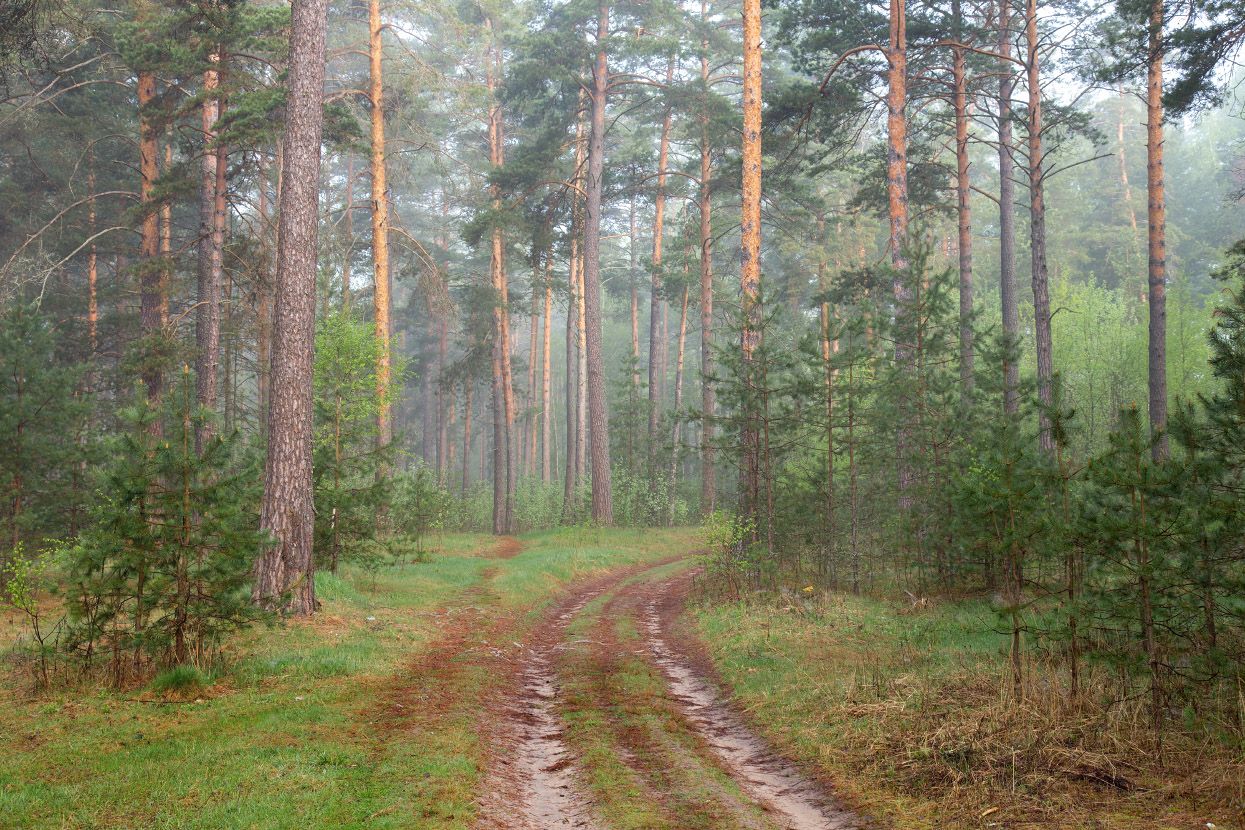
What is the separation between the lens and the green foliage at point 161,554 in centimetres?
822

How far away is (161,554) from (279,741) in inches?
103

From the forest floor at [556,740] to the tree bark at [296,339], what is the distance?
3.18 feet

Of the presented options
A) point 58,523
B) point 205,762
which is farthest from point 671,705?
point 58,523

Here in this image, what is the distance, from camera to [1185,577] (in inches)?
261

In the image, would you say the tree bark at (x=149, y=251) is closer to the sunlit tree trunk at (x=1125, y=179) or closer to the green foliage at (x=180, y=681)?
the green foliage at (x=180, y=681)

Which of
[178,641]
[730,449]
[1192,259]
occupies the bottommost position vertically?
[178,641]

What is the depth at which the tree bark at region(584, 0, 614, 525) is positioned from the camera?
2652 cm

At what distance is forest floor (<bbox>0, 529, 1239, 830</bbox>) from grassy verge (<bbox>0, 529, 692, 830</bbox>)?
27mm

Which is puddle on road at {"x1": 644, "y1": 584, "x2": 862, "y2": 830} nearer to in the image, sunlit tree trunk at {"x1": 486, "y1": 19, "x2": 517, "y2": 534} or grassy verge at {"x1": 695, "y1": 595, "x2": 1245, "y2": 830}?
grassy verge at {"x1": 695, "y1": 595, "x2": 1245, "y2": 830}

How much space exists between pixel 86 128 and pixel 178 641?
20618 millimetres

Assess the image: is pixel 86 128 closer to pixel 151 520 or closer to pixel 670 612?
pixel 151 520

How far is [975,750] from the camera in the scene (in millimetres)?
6469

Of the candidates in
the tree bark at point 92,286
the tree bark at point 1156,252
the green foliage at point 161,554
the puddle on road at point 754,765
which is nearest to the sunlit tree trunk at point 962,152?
the tree bark at point 1156,252

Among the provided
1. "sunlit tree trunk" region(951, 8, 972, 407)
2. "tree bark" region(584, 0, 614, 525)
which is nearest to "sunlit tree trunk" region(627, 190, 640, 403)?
"tree bark" region(584, 0, 614, 525)
